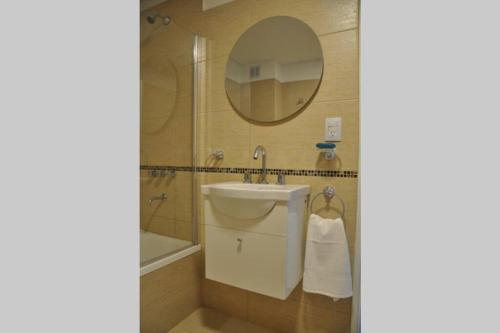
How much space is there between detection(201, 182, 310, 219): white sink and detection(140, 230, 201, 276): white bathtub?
0.48 m

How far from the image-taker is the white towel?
3.87ft

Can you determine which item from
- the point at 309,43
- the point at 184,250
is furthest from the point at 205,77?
the point at 184,250

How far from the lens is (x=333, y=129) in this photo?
128 centimetres

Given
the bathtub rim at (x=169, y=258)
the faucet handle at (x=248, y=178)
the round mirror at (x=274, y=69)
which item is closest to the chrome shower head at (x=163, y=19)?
the round mirror at (x=274, y=69)

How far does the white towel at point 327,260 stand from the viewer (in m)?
1.18

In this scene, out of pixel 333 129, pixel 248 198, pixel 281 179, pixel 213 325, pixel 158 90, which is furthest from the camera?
pixel 158 90

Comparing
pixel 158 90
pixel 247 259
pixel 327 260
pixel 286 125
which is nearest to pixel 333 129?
pixel 286 125

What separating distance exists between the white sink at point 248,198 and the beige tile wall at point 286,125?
0.84ft

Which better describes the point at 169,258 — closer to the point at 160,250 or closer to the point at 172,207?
the point at 160,250

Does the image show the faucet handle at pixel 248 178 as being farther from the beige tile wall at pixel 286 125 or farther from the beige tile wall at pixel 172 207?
the beige tile wall at pixel 172 207

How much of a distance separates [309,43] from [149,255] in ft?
4.85

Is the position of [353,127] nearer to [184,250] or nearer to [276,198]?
[276,198]

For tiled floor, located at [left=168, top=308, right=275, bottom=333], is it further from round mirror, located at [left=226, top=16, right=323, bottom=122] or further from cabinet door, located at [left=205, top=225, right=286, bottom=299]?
round mirror, located at [left=226, top=16, right=323, bottom=122]

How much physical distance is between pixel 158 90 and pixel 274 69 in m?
0.78
